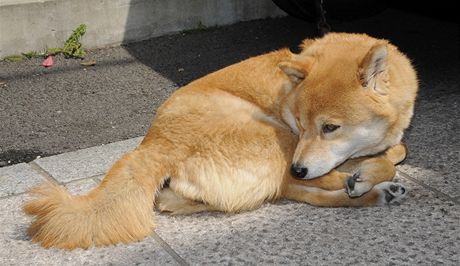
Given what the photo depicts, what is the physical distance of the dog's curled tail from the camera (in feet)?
10.8

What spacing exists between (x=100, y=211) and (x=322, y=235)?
3.66 ft

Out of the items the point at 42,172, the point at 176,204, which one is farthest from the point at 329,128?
the point at 42,172

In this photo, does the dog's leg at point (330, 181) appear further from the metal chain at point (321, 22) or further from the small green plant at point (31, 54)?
the small green plant at point (31, 54)

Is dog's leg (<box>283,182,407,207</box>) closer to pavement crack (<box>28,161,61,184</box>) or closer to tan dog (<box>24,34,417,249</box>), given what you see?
tan dog (<box>24,34,417,249</box>)

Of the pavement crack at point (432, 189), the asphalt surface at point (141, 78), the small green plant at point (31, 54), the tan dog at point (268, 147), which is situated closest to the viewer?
the tan dog at point (268, 147)

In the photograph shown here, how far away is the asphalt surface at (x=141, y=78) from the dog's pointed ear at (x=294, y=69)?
47.7 inches

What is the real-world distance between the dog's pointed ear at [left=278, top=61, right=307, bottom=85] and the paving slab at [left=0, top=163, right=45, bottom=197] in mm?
1650

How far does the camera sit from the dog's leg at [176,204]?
371 centimetres

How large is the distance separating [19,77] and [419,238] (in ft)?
13.4

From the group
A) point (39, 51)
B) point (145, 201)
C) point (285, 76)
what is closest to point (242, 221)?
point (145, 201)

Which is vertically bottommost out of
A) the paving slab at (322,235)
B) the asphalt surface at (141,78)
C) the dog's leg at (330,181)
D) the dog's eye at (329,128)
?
the asphalt surface at (141,78)

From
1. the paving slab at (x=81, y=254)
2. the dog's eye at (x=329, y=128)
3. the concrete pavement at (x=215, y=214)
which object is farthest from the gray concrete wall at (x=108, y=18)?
the dog's eye at (x=329, y=128)

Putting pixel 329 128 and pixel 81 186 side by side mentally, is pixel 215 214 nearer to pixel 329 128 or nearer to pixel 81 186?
pixel 329 128

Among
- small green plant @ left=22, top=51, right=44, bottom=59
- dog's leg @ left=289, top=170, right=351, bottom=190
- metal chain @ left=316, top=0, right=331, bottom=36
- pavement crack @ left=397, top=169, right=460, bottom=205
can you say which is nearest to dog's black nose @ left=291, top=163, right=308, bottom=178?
dog's leg @ left=289, top=170, right=351, bottom=190
